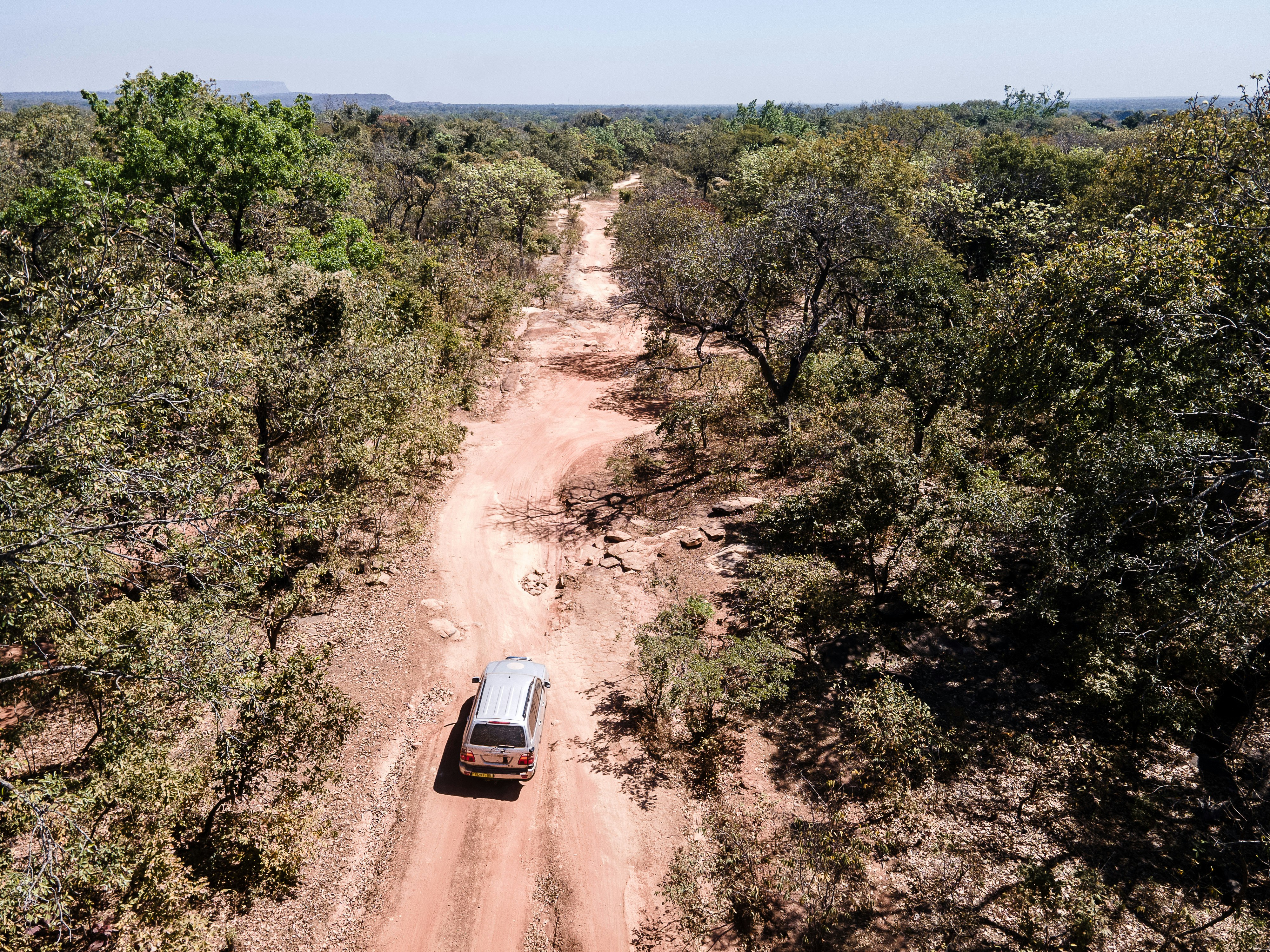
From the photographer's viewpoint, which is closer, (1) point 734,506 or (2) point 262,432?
(2) point 262,432

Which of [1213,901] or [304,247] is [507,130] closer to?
[304,247]

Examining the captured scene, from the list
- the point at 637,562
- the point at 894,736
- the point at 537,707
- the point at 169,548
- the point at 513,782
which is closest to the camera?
the point at 169,548

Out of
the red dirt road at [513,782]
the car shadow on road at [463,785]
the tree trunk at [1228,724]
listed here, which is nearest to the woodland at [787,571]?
the tree trunk at [1228,724]

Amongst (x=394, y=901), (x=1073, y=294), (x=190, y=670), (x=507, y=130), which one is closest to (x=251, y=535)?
(x=190, y=670)

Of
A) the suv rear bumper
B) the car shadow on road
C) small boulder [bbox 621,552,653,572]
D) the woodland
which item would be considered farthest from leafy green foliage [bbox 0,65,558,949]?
small boulder [bbox 621,552,653,572]

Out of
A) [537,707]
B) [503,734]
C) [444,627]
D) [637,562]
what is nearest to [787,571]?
[637,562]

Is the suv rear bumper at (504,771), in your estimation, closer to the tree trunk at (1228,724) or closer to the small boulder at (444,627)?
the small boulder at (444,627)

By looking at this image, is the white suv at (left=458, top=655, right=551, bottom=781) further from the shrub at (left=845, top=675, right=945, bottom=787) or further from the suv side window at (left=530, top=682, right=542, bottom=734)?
the shrub at (left=845, top=675, right=945, bottom=787)

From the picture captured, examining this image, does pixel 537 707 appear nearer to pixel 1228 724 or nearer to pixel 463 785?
pixel 463 785
